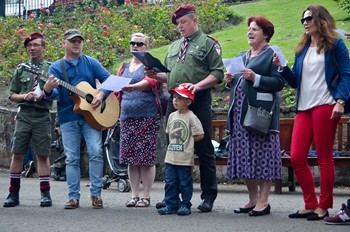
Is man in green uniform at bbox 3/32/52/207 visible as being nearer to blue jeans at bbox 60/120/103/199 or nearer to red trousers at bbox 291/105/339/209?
blue jeans at bbox 60/120/103/199

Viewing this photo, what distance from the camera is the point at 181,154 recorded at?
10492mm

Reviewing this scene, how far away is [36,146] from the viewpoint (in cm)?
1146

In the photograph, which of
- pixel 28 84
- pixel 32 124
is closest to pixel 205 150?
pixel 32 124

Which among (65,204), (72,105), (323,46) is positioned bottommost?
(65,204)

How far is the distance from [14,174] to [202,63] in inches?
104

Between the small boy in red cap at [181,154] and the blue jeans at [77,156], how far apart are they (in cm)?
97

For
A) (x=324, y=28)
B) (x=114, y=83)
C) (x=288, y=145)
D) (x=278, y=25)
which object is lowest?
(x=288, y=145)

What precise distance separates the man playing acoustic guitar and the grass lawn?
5.88 metres

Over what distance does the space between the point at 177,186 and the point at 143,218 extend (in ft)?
2.07

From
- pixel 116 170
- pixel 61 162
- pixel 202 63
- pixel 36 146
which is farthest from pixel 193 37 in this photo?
pixel 61 162

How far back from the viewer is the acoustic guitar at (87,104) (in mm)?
11070

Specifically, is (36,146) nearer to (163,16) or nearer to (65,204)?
(65,204)

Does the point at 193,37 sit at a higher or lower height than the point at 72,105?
higher

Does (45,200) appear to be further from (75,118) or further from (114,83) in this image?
(114,83)
